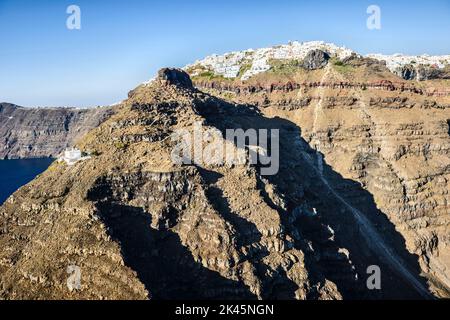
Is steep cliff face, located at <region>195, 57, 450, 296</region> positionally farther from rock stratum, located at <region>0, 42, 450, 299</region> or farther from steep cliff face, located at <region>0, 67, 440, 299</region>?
steep cliff face, located at <region>0, 67, 440, 299</region>

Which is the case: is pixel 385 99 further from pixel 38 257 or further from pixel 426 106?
pixel 38 257

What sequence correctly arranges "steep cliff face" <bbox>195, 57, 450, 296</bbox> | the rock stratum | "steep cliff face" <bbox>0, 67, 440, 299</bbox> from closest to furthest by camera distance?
"steep cliff face" <bbox>0, 67, 440, 299</bbox> → the rock stratum → "steep cliff face" <bbox>195, 57, 450, 296</bbox>

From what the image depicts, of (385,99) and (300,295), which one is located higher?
(385,99)

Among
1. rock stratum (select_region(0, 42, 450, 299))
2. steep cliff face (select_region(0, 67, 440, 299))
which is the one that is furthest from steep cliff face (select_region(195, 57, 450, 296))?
steep cliff face (select_region(0, 67, 440, 299))

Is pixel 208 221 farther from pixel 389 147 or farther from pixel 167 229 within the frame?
pixel 389 147

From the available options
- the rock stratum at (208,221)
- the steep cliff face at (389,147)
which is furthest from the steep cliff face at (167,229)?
the steep cliff face at (389,147)

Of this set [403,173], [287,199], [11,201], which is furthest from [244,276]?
[403,173]

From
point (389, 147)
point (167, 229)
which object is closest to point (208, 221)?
point (167, 229)
